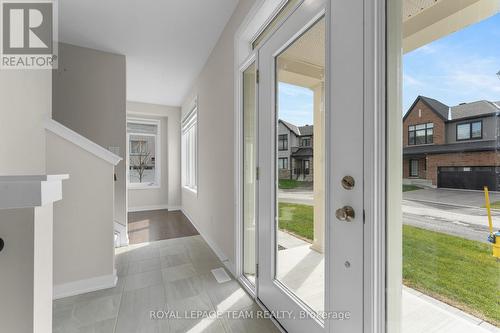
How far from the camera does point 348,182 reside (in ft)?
3.40

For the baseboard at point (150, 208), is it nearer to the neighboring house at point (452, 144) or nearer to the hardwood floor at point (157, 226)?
the hardwood floor at point (157, 226)

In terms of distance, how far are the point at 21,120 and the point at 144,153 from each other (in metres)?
5.06

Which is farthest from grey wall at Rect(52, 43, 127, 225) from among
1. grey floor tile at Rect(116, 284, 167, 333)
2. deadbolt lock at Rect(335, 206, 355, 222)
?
deadbolt lock at Rect(335, 206, 355, 222)

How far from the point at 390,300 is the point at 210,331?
1185 millimetres

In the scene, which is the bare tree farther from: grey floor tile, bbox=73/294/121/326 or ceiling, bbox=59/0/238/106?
grey floor tile, bbox=73/294/121/326

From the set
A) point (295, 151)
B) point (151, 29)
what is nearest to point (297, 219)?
point (295, 151)

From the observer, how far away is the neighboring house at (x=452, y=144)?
28.0 inches

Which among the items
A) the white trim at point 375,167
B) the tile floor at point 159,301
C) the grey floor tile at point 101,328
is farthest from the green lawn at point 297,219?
the grey floor tile at point 101,328

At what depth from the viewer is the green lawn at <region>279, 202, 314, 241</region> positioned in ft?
4.72

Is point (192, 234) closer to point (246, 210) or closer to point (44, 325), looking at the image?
point (246, 210)

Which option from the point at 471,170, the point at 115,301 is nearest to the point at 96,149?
the point at 115,301

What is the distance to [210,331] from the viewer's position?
1524 millimetres

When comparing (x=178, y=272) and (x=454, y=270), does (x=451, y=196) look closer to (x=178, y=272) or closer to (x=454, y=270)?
(x=454, y=270)

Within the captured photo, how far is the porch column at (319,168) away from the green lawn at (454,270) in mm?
459
